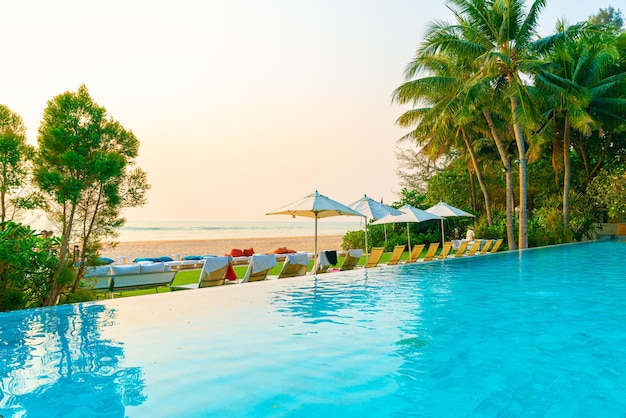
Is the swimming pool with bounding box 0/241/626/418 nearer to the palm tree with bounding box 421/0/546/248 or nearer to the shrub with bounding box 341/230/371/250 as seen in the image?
the palm tree with bounding box 421/0/546/248

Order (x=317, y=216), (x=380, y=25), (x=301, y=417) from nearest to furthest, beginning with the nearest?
1. (x=301, y=417)
2. (x=317, y=216)
3. (x=380, y=25)

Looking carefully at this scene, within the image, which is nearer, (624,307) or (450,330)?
(450,330)

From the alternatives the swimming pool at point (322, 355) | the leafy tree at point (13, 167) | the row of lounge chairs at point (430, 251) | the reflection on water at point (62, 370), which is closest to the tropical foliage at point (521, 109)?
the row of lounge chairs at point (430, 251)

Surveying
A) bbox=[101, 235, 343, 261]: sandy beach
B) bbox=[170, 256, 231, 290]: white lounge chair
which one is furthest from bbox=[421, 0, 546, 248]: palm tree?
bbox=[101, 235, 343, 261]: sandy beach

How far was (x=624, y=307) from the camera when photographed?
6969 millimetres

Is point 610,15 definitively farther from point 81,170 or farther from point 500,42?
point 81,170

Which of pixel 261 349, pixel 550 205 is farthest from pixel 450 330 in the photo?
pixel 550 205

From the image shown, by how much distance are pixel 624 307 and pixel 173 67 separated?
64.9 feet

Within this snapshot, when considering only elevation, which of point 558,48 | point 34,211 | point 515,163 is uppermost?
point 558,48

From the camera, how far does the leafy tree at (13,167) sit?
773 centimetres

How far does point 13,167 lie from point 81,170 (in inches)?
40.5

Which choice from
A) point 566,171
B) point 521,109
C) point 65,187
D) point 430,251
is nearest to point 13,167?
point 65,187

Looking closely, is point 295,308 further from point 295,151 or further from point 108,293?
point 295,151

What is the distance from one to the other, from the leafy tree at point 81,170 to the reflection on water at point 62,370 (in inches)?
79.6
